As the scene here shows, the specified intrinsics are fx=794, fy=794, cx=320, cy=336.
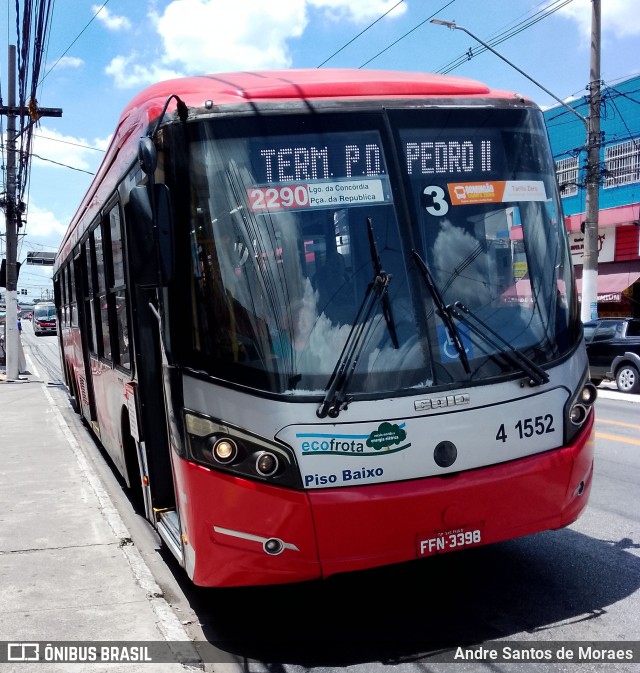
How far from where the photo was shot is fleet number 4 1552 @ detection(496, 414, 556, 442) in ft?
14.2

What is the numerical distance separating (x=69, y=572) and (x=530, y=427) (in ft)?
11.1

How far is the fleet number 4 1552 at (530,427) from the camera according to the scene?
4336 millimetres

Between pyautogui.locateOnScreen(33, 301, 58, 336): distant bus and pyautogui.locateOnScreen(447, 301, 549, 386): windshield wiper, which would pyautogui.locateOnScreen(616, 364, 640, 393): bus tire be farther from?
pyautogui.locateOnScreen(33, 301, 58, 336): distant bus

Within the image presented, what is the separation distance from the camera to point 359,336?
4.16 meters

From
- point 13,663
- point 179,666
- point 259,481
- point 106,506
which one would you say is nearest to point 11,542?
point 106,506

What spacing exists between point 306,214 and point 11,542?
3.93 metres

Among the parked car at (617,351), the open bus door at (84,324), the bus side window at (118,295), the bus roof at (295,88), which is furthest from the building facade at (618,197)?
the bus roof at (295,88)

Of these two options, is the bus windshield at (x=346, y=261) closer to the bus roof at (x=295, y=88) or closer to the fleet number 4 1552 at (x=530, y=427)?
the bus roof at (x=295, y=88)

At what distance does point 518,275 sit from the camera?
462 cm

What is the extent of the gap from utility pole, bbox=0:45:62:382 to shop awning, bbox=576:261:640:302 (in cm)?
1735

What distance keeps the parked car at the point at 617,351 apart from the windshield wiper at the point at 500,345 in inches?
516

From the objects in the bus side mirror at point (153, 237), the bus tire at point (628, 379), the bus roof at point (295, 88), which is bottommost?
the bus tire at point (628, 379)

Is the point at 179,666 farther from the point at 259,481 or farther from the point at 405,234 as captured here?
the point at 405,234

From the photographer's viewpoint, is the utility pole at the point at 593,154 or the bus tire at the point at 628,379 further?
the utility pole at the point at 593,154
